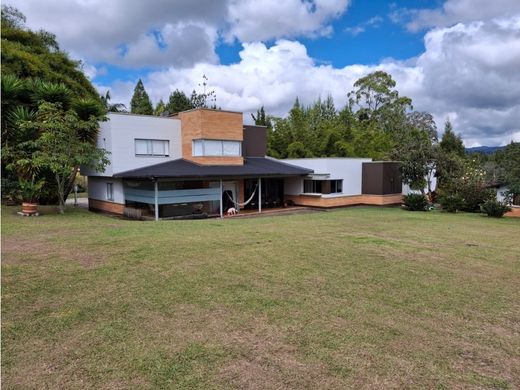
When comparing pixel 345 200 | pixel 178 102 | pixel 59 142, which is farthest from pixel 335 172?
pixel 178 102

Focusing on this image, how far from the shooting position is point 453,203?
23.0 meters

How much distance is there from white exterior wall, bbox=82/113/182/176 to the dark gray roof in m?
0.63

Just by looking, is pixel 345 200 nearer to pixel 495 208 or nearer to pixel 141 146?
pixel 495 208

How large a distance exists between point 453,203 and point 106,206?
819 inches

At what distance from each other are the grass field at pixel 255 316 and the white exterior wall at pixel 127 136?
11010mm

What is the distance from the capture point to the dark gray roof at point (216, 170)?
19172 millimetres

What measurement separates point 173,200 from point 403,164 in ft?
51.0

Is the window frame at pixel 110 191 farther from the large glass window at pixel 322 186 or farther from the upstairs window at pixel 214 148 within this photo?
the large glass window at pixel 322 186

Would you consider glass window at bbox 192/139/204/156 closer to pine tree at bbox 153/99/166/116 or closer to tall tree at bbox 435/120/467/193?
tall tree at bbox 435/120/467/193

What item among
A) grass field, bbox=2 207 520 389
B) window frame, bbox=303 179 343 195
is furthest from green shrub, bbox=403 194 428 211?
grass field, bbox=2 207 520 389

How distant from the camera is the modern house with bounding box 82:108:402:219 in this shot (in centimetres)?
2025

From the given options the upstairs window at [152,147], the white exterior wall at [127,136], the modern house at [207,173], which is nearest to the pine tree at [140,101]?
the modern house at [207,173]

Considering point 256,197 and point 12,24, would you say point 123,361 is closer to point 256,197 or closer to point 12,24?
point 256,197

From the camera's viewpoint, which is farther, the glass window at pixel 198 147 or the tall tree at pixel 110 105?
the tall tree at pixel 110 105
